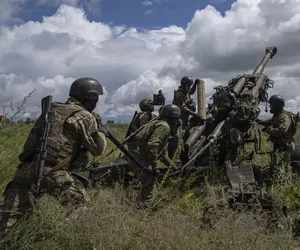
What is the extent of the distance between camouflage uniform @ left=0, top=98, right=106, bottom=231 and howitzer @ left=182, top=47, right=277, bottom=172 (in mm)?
2947

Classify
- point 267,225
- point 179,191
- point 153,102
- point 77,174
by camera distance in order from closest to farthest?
point 77,174
point 267,225
point 179,191
point 153,102

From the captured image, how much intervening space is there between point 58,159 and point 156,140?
2.30m

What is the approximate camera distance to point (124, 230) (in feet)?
11.5

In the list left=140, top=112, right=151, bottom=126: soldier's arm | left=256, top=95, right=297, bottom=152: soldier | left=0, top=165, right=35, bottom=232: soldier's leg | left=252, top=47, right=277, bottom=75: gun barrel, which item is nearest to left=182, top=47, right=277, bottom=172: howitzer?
left=252, top=47, right=277, bottom=75: gun barrel

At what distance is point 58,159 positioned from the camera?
3.93 metres

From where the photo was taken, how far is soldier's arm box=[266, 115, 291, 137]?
7.16 meters

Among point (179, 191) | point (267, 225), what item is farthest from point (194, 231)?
point (179, 191)

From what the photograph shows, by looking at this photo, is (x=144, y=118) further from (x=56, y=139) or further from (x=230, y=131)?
(x=56, y=139)

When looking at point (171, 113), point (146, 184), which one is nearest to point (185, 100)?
point (171, 113)

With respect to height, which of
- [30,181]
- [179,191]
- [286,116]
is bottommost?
[179,191]

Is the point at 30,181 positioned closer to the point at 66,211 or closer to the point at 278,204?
the point at 66,211

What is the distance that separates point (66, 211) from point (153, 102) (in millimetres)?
5633

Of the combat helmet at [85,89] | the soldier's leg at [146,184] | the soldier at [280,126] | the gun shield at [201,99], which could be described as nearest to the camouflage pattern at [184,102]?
the gun shield at [201,99]

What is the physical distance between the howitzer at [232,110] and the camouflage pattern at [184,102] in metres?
1.23
